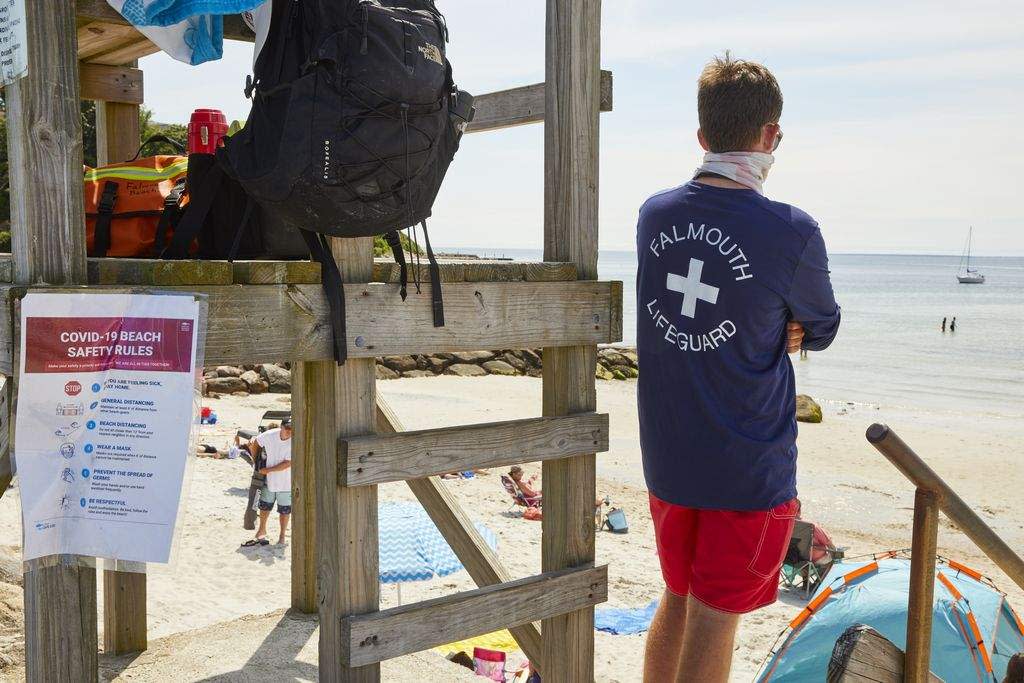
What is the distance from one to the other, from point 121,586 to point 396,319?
96.0 inches

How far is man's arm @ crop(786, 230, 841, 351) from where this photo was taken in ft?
9.31

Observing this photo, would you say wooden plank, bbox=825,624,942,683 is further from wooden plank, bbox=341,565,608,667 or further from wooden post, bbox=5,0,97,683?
wooden post, bbox=5,0,97,683

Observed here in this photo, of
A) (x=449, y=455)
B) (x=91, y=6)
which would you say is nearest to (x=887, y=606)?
(x=449, y=455)

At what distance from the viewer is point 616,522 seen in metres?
10.7

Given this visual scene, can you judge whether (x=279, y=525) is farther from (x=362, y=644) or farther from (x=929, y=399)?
(x=929, y=399)

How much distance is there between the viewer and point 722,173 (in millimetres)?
2969

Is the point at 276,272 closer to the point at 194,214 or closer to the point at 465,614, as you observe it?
the point at 194,214

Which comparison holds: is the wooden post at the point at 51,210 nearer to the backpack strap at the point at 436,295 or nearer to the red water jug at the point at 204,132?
the red water jug at the point at 204,132

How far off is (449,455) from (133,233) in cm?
120

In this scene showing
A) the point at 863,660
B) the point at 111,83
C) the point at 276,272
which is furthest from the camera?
the point at 111,83

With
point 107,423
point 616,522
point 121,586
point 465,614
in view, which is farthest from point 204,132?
point 616,522

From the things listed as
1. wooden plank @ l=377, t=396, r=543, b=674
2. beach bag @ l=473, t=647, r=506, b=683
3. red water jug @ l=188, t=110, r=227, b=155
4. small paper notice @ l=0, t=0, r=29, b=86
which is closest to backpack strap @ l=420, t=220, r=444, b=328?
red water jug @ l=188, t=110, r=227, b=155

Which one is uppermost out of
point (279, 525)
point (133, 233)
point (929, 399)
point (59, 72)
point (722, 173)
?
point (59, 72)

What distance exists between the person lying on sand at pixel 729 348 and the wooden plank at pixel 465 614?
52 centimetres
